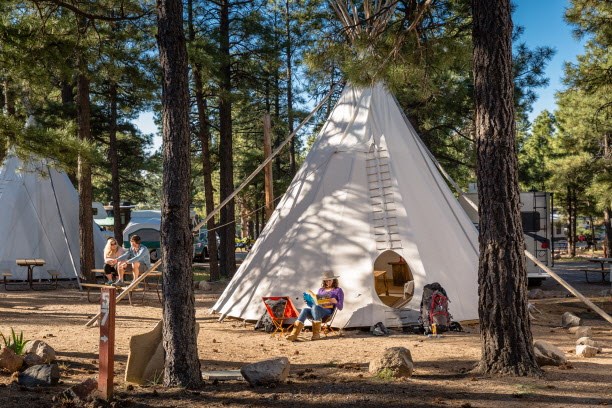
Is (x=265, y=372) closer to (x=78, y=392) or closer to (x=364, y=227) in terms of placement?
(x=78, y=392)

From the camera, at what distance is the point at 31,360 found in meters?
7.94

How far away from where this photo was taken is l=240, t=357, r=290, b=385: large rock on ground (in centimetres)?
712

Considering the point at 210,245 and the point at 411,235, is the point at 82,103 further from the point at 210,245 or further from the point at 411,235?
the point at 411,235

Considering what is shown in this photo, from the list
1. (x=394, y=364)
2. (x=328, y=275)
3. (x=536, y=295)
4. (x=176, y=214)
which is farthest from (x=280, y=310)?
(x=536, y=295)

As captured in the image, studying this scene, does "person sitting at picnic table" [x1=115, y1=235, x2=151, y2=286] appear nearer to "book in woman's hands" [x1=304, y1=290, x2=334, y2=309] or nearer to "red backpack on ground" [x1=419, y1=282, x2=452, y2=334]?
"book in woman's hands" [x1=304, y1=290, x2=334, y2=309]

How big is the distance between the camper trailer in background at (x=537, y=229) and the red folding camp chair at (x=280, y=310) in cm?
951

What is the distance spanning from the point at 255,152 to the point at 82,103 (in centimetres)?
1643

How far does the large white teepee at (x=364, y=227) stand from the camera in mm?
11797

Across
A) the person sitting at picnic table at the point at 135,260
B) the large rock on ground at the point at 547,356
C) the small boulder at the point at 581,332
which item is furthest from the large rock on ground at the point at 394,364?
the person sitting at picnic table at the point at 135,260

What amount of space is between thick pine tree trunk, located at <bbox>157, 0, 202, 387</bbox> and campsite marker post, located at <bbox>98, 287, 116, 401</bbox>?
73 cm

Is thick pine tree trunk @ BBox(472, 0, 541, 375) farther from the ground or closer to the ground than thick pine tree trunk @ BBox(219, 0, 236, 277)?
closer to the ground

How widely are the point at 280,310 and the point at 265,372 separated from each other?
423cm

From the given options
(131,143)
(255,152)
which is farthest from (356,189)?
(255,152)

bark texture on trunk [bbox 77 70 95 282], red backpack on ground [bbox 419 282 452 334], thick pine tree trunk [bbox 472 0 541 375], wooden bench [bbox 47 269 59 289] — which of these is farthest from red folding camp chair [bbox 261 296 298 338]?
wooden bench [bbox 47 269 59 289]
